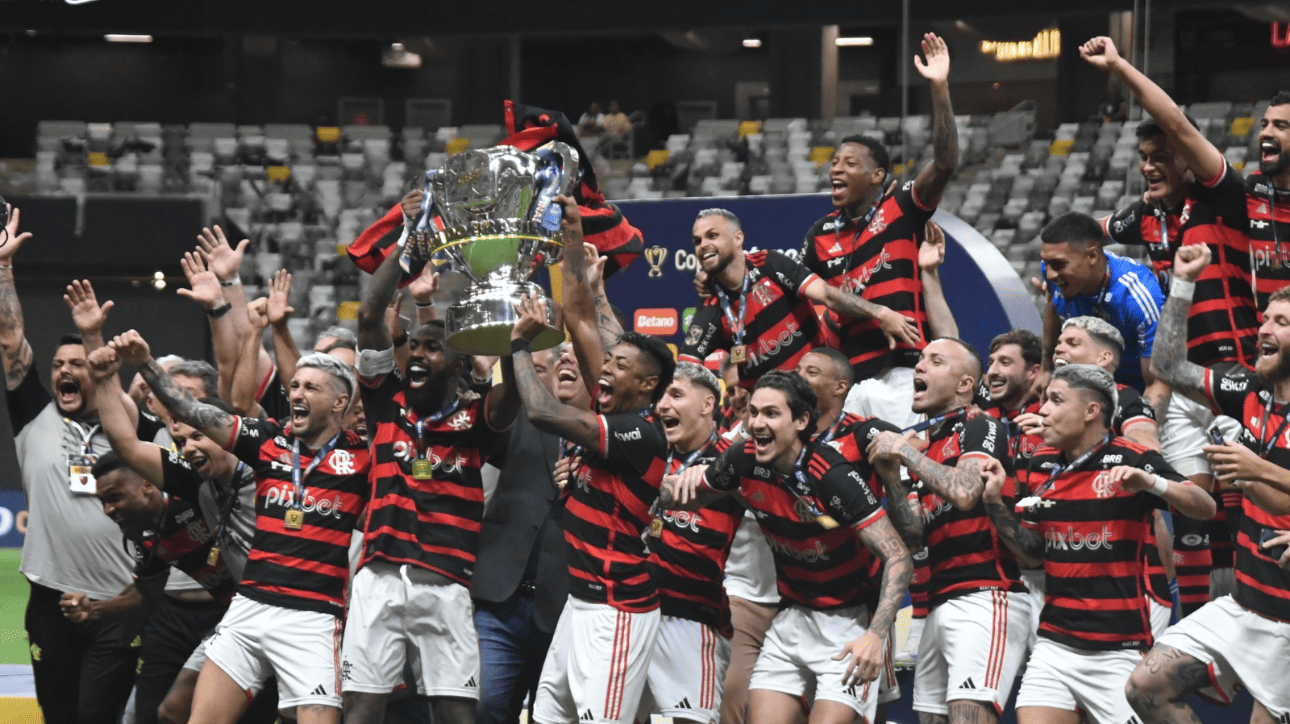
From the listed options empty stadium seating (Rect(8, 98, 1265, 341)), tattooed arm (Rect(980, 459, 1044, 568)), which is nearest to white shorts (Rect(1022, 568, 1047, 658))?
tattooed arm (Rect(980, 459, 1044, 568))

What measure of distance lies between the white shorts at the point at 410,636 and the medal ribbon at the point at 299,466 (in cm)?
43

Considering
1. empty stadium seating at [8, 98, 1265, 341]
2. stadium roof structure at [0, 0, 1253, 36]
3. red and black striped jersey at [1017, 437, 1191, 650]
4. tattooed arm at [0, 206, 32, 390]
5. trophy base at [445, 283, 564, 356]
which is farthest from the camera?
stadium roof structure at [0, 0, 1253, 36]

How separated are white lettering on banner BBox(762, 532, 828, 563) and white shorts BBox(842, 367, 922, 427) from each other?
3.50 ft

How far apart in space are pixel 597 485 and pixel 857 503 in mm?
1015

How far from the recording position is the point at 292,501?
5730mm

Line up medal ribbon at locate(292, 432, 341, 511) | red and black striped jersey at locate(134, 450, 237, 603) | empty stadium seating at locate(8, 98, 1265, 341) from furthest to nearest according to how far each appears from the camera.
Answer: empty stadium seating at locate(8, 98, 1265, 341)
red and black striped jersey at locate(134, 450, 237, 603)
medal ribbon at locate(292, 432, 341, 511)

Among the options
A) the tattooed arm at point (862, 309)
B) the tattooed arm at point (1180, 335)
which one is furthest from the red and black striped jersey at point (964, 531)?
the tattooed arm at point (1180, 335)

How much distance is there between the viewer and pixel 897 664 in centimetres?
691

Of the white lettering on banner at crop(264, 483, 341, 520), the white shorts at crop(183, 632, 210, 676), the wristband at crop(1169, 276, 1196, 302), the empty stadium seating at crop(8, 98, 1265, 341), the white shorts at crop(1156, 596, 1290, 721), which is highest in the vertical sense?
the empty stadium seating at crop(8, 98, 1265, 341)

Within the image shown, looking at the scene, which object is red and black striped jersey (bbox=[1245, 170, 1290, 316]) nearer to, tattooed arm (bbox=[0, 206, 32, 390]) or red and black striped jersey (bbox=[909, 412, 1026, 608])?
red and black striped jersey (bbox=[909, 412, 1026, 608])

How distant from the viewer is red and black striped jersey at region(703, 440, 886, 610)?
520 centimetres

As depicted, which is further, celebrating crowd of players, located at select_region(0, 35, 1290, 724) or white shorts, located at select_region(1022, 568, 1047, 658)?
white shorts, located at select_region(1022, 568, 1047, 658)

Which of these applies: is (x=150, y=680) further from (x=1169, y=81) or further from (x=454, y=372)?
→ (x=1169, y=81)

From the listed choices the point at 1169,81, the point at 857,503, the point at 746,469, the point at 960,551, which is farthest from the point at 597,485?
the point at 1169,81
